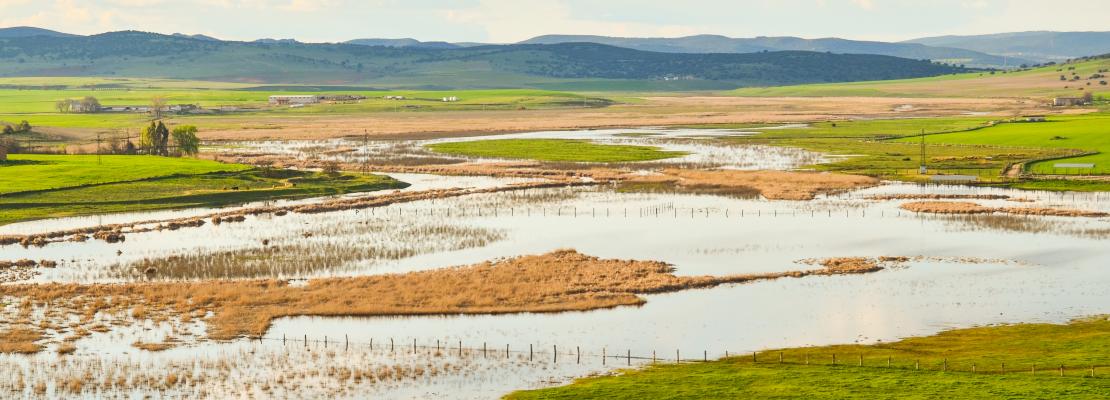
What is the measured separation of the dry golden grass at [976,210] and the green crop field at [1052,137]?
830 inches

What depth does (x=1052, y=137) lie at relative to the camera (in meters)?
125

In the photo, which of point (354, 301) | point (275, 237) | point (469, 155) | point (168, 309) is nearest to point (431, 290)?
point (354, 301)

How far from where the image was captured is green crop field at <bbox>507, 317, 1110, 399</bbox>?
1335 inches

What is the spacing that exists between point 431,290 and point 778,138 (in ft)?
338

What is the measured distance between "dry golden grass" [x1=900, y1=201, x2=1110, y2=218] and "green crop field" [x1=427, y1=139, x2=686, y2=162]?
42422 millimetres

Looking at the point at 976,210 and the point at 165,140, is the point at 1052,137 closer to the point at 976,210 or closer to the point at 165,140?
the point at 976,210

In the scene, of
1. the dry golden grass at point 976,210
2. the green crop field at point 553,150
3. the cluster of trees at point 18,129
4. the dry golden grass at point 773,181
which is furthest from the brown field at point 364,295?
the cluster of trees at point 18,129

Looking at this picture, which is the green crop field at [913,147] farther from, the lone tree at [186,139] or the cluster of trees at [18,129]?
the cluster of trees at [18,129]

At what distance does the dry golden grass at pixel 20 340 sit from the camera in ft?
136

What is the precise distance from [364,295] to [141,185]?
45.8 meters

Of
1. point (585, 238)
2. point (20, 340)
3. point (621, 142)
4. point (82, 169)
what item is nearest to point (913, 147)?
point (621, 142)

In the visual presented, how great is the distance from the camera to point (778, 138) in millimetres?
148500

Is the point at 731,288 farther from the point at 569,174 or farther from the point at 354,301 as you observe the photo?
the point at 569,174

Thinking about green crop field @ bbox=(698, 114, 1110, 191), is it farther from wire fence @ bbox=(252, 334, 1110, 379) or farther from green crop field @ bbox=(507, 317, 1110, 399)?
wire fence @ bbox=(252, 334, 1110, 379)
